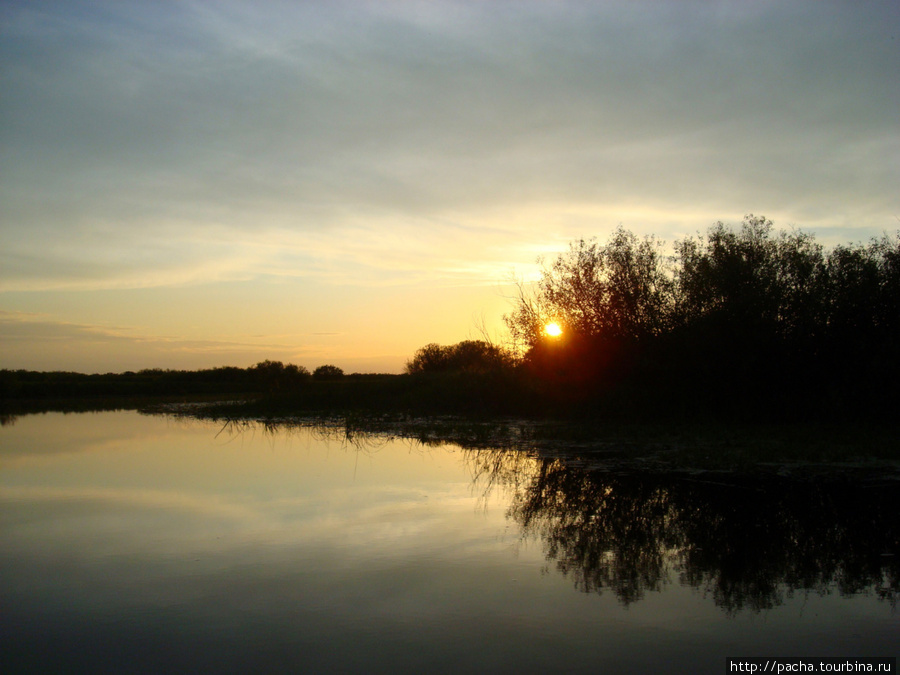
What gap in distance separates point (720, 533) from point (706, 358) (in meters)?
13.2

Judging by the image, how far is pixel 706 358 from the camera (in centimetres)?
1928

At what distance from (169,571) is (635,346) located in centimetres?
1839

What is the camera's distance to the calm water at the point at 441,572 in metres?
4.23

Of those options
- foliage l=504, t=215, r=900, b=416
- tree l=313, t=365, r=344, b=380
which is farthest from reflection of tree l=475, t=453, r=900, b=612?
tree l=313, t=365, r=344, b=380

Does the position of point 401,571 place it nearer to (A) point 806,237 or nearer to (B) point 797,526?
(B) point 797,526


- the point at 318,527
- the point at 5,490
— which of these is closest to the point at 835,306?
the point at 318,527

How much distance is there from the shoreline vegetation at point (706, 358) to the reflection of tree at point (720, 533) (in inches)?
170

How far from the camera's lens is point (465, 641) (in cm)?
432

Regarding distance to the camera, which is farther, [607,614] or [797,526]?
[797,526]

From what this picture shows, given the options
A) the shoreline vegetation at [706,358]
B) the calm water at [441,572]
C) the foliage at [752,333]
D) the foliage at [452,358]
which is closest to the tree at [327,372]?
the foliage at [452,358]

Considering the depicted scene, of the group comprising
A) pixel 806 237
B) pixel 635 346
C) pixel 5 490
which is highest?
pixel 806 237

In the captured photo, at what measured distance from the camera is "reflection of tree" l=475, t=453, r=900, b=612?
5480mm

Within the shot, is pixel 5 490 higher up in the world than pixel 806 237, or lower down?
lower down

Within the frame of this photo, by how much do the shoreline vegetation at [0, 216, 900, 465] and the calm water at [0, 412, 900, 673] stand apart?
238 inches
